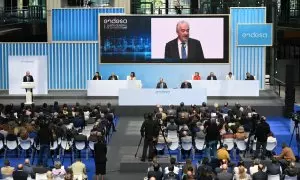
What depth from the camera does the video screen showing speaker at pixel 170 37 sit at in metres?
34.9

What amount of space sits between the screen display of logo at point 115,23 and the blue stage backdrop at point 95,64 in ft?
5.00

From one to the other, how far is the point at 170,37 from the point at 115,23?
119 inches

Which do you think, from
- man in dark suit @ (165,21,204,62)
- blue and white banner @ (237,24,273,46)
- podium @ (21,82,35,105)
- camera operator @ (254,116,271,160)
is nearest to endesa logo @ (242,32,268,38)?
blue and white banner @ (237,24,273,46)

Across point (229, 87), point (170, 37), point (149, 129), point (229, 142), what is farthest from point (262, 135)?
point (170, 37)

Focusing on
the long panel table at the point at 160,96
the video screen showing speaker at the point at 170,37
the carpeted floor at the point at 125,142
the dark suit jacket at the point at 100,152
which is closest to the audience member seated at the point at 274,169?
the carpeted floor at the point at 125,142

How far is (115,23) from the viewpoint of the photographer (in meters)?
35.2

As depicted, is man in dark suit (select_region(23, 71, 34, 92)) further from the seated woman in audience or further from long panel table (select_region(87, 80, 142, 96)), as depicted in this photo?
the seated woman in audience

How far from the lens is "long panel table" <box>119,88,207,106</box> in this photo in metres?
30.8

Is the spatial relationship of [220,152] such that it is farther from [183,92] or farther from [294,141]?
[183,92]

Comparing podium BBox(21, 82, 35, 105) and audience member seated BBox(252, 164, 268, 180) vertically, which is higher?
podium BBox(21, 82, 35, 105)

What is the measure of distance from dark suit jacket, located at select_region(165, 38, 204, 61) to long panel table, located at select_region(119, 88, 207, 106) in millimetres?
4610

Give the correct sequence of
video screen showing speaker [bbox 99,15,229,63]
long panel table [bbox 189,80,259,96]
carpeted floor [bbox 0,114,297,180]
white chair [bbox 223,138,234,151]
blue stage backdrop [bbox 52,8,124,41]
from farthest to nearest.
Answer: blue stage backdrop [bbox 52,8,124,41] < video screen showing speaker [bbox 99,15,229,63] < long panel table [bbox 189,80,259,96] < white chair [bbox 223,138,234,151] < carpeted floor [bbox 0,114,297,180]

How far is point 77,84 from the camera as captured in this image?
1441 inches

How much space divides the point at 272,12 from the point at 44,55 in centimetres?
1392
